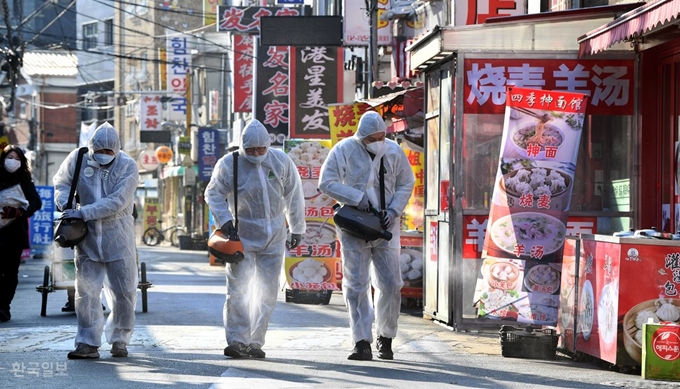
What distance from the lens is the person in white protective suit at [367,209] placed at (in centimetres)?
1016

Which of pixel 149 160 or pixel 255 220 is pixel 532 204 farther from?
pixel 149 160

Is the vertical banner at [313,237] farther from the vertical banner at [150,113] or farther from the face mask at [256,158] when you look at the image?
the vertical banner at [150,113]

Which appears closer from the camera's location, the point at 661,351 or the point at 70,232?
the point at 661,351

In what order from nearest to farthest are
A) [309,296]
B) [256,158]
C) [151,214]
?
[256,158]
[309,296]
[151,214]

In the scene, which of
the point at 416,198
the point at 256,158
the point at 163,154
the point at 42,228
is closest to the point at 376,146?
the point at 256,158

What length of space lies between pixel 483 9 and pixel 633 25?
22.3 ft

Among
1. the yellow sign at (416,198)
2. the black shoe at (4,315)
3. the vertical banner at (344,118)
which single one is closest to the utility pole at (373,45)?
the vertical banner at (344,118)

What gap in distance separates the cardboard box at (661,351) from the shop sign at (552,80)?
12.5ft

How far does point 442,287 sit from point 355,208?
3.25m

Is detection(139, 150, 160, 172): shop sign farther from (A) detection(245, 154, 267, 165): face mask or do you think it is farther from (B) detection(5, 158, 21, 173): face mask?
(A) detection(245, 154, 267, 165): face mask

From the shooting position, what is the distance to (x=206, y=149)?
1676 inches

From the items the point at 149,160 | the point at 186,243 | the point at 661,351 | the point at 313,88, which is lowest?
the point at 186,243

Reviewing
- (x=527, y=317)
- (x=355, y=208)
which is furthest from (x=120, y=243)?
(x=527, y=317)

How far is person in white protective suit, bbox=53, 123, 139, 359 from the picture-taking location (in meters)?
10.2
